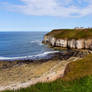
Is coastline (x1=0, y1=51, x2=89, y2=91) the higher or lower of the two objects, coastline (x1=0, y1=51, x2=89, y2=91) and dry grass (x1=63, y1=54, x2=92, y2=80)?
the lower

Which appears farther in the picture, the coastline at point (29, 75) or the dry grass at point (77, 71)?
the coastline at point (29, 75)

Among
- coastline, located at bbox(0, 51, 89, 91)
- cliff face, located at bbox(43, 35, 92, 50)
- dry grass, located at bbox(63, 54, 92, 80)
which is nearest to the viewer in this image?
dry grass, located at bbox(63, 54, 92, 80)

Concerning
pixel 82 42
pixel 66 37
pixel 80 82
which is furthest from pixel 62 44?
pixel 80 82

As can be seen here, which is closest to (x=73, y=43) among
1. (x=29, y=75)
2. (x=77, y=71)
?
(x=29, y=75)

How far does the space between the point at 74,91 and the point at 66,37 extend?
226ft

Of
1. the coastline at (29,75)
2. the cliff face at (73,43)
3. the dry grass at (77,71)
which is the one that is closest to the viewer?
the dry grass at (77,71)

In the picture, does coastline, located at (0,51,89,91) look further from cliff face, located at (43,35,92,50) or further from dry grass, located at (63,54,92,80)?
cliff face, located at (43,35,92,50)

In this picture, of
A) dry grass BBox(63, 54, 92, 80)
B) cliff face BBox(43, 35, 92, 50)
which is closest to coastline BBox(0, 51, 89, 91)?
dry grass BBox(63, 54, 92, 80)

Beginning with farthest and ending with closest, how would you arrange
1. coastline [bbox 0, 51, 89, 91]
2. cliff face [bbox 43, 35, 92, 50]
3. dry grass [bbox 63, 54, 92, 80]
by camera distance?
cliff face [bbox 43, 35, 92, 50] < coastline [bbox 0, 51, 89, 91] < dry grass [bbox 63, 54, 92, 80]

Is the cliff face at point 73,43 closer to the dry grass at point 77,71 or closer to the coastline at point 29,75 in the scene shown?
the coastline at point 29,75

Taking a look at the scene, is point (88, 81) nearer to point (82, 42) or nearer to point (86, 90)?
point (86, 90)

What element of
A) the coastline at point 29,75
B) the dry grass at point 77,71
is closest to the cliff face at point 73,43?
the coastline at point 29,75

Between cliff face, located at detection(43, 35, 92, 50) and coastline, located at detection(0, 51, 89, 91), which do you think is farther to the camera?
cliff face, located at detection(43, 35, 92, 50)

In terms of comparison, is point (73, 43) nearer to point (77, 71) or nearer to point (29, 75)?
point (29, 75)
